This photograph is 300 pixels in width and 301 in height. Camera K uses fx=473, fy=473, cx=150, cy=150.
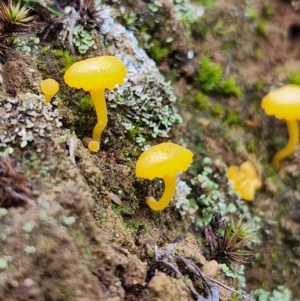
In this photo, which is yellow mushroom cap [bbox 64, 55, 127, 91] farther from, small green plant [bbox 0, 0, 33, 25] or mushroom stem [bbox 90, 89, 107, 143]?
small green plant [bbox 0, 0, 33, 25]

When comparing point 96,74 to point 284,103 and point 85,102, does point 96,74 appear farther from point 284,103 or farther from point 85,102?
point 284,103

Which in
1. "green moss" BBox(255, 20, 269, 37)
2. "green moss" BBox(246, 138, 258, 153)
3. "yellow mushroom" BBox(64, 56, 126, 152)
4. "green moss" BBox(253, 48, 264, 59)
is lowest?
"green moss" BBox(246, 138, 258, 153)

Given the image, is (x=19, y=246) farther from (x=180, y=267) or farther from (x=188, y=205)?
(x=188, y=205)

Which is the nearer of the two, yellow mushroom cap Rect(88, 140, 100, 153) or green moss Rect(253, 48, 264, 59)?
yellow mushroom cap Rect(88, 140, 100, 153)

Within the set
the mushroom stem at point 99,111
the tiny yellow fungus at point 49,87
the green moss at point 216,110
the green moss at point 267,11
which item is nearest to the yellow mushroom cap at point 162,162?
the mushroom stem at point 99,111

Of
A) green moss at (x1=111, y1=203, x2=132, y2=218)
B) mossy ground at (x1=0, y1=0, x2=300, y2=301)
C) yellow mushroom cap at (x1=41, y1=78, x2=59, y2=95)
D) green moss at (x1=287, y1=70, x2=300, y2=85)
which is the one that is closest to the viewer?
mossy ground at (x1=0, y1=0, x2=300, y2=301)

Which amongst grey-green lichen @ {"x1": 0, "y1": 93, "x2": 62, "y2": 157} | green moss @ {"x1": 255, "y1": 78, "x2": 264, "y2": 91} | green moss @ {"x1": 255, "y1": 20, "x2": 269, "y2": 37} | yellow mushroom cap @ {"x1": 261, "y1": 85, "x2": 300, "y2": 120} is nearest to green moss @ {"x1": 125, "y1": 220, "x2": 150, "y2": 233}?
grey-green lichen @ {"x1": 0, "y1": 93, "x2": 62, "y2": 157}

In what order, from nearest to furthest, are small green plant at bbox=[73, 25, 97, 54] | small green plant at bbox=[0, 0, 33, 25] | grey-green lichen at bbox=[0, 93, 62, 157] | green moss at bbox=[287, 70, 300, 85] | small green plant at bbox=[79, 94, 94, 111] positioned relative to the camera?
grey-green lichen at bbox=[0, 93, 62, 157]
small green plant at bbox=[0, 0, 33, 25]
small green plant at bbox=[79, 94, 94, 111]
small green plant at bbox=[73, 25, 97, 54]
green moss at bbox=[287, 70, 300, 85]
